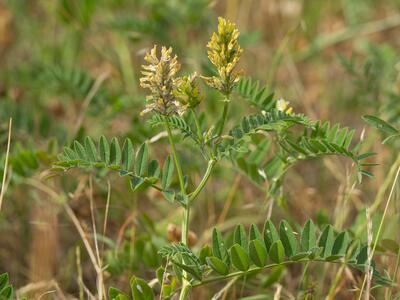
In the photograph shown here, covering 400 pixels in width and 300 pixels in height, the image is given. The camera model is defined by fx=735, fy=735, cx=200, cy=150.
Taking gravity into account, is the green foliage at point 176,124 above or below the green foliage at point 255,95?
below

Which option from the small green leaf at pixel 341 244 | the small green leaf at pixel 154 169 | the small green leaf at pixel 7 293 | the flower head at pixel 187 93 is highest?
the flower head at pixel 187 93

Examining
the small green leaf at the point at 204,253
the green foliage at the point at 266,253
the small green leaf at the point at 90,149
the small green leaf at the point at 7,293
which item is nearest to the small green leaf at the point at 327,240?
the green foliage at the point at 266,253

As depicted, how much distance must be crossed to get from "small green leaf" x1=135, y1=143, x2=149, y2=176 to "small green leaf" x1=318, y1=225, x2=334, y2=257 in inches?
14.3

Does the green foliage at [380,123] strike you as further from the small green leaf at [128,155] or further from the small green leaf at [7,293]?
the small green leaf at [7,293]

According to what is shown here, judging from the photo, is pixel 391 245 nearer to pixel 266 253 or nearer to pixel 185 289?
pixel 266 253

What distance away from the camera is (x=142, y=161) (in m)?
1.43

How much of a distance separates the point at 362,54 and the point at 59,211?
1.49m

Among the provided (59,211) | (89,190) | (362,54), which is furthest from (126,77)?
(362,54)

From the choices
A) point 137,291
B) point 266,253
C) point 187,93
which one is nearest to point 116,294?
point 137,291

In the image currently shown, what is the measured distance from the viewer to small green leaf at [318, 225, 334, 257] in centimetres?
139

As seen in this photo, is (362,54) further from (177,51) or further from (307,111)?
(177,51)

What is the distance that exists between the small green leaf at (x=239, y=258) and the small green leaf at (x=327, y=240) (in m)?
0.17

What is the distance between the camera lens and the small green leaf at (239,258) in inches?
51.3

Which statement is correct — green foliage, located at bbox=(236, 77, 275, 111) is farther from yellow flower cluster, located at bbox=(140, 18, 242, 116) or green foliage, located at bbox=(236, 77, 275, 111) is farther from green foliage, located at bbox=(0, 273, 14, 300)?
green foliage, located at bbox=(0, 273, 14, 300)
